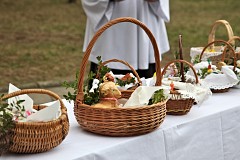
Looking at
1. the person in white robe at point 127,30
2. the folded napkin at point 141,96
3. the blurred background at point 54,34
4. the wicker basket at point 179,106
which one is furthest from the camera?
the blurred background at point 54,34

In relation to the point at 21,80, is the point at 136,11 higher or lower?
higher

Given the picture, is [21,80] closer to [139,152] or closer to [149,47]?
[149,47]

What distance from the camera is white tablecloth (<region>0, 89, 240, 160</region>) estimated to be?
199cm

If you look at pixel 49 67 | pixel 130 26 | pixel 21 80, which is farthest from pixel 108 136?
pixel 49 67

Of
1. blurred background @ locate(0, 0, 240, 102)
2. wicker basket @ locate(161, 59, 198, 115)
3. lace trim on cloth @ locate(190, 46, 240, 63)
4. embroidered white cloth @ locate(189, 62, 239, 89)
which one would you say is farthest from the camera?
blurred background @ locate(0, 0, 240, 102)

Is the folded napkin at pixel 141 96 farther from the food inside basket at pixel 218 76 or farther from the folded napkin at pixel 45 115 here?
the food inside basket at pixel 218 76

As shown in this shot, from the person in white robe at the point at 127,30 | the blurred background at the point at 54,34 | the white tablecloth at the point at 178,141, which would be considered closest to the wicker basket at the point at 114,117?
the white tablecloth at the point at 178,141

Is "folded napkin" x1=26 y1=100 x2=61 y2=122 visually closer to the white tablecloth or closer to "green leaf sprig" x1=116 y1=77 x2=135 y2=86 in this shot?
the white tablecloth

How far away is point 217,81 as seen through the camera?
9.43ft

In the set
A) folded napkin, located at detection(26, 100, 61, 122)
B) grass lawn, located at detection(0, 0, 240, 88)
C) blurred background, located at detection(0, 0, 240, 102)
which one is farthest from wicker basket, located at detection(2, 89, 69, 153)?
grass lawn, located at detection(0, 0, 240, 88)

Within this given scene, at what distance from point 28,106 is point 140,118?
1.43 ft

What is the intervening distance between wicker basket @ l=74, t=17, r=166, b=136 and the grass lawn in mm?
4826

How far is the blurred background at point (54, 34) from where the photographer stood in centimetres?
750

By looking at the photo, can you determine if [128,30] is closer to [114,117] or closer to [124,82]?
[124,82]
